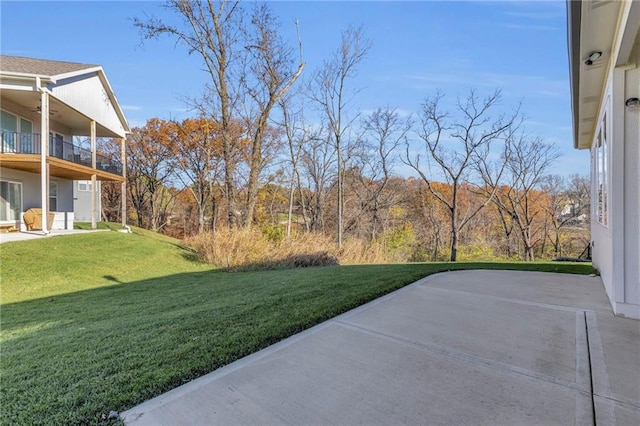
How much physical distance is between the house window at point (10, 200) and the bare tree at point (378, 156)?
17336mm

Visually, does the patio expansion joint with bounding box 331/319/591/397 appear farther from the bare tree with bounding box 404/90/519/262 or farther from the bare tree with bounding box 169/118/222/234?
the bare tree with bounding box 169/118/222/234

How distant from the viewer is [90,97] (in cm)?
1447

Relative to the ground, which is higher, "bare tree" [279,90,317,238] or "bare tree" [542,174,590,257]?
"bare tree" [279,90,317,238]

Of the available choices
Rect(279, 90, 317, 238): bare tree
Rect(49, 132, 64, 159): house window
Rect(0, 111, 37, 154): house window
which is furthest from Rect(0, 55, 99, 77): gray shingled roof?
Rect(279, 90, 317, 238): bare tree

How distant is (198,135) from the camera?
25016 millimetres

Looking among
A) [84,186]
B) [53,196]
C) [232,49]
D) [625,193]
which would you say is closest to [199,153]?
[84,186]

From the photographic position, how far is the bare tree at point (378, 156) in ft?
70.4

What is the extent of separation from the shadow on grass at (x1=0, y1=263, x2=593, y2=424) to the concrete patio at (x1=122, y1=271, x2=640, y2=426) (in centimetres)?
21

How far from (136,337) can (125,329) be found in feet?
1.67

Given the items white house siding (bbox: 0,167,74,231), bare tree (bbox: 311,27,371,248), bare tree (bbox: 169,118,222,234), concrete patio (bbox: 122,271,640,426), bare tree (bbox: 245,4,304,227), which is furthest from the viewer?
bare tree (bbox: 169,118,222,234)

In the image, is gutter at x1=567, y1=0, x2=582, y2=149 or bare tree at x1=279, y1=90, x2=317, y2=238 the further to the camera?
bare tree at x1=279, y1=90, x2=317, y2=238

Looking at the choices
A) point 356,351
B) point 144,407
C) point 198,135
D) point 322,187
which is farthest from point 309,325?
point 198,135

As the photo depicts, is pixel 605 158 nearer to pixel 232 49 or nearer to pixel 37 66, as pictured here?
pixel 232 49

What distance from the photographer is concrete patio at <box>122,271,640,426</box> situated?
1.95 m
